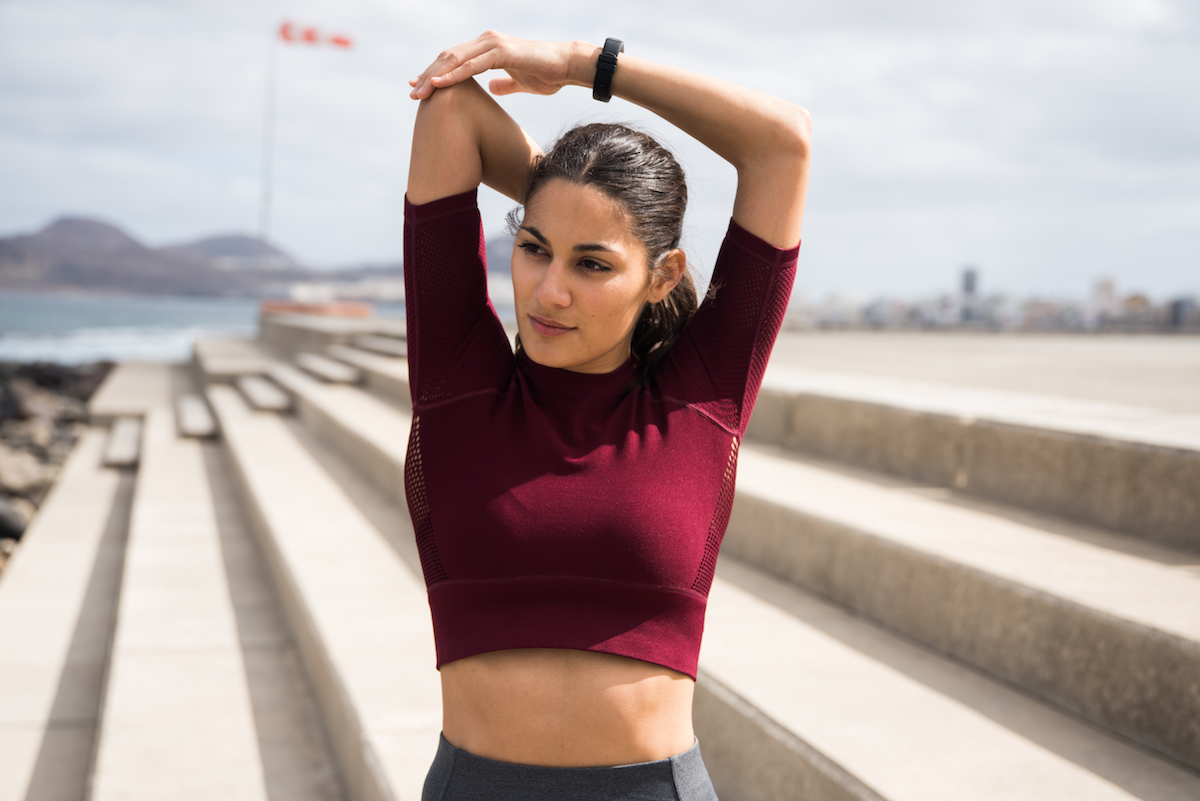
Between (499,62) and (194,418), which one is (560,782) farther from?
(194,418)

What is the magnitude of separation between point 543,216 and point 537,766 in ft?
2.37

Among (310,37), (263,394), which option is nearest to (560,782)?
(263,394)

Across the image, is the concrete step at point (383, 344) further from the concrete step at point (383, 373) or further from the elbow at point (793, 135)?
the elbow at point (793, 135)

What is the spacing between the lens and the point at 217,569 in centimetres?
426

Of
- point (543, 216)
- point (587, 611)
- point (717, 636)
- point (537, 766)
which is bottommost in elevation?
point (717, 636)

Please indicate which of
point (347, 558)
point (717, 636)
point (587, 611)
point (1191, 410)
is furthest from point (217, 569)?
point (1191, 410)

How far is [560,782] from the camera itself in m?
1.15

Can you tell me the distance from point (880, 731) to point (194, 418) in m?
7.63

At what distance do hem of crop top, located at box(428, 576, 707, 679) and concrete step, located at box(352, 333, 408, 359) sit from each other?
7.95m

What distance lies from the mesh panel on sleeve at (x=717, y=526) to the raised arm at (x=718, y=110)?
1.09ft

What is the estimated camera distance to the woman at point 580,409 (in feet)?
3.84

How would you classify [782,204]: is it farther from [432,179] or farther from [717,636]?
[717,636]

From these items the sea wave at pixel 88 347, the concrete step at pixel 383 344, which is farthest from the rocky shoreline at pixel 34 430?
the sea wave at pixel 88 347

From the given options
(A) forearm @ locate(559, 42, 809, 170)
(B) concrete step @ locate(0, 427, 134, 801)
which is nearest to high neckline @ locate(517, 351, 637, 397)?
(A) forearm @ locate(559, 42, 809, 170)
